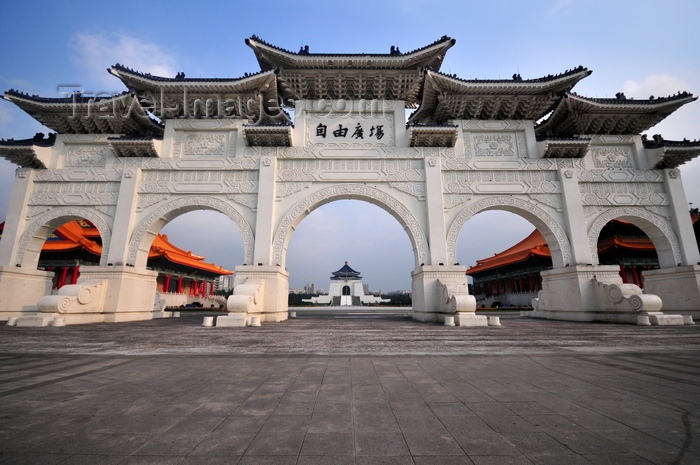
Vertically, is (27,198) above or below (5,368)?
above

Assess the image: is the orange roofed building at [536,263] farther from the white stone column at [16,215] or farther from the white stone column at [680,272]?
the white stone column at [16,215]

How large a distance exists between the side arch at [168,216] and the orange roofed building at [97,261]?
7748mm

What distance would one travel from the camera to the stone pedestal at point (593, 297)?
29.1 feet

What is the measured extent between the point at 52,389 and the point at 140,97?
1211 centimetres

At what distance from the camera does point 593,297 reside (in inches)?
398

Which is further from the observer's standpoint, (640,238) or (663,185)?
(640,238)

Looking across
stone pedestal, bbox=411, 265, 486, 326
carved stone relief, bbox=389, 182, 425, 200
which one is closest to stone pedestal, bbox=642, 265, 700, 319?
stone pedestal, bbox=411, 265, 486, 326

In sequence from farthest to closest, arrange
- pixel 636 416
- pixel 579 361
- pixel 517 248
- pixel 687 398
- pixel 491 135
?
1. pixel 517 248
2. pixel 491 135
3. pixel 579 361
4. pixel 687 398
5. pixel 636 416

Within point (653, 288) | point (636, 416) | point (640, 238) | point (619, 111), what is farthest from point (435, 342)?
point (640, 238)

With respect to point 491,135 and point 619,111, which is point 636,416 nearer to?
point 491,135

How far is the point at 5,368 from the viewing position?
135 inches

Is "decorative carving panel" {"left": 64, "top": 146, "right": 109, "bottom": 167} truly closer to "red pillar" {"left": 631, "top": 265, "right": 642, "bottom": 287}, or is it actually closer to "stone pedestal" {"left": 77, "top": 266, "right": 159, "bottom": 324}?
"stone pedestal" {"left": 77, "top": 266, "right": 159, "bottom": 324}

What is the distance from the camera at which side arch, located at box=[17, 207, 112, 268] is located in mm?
10695

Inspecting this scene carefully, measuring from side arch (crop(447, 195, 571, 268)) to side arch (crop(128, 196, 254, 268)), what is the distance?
23.5 ft
